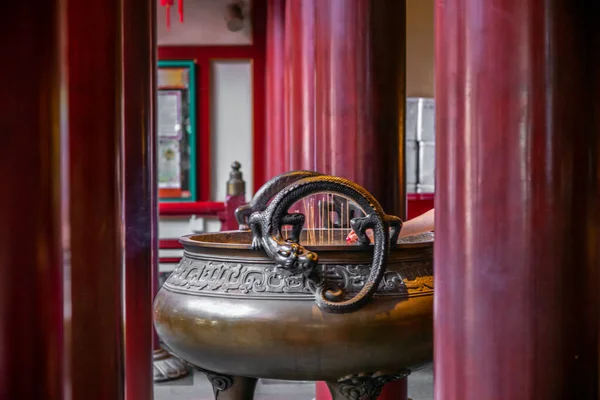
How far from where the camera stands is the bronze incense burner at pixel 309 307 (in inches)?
53.9

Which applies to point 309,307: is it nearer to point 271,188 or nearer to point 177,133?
point 271,188

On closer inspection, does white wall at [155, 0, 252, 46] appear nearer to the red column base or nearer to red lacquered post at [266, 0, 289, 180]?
red lacquered post at [266, 0, 289, 180]

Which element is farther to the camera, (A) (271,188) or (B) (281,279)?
(A) (271,188)

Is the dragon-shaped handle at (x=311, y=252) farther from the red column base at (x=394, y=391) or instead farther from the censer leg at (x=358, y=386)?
the red column base at (x=394, y=391)

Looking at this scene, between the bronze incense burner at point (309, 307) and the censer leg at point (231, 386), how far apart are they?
0.12 metres
